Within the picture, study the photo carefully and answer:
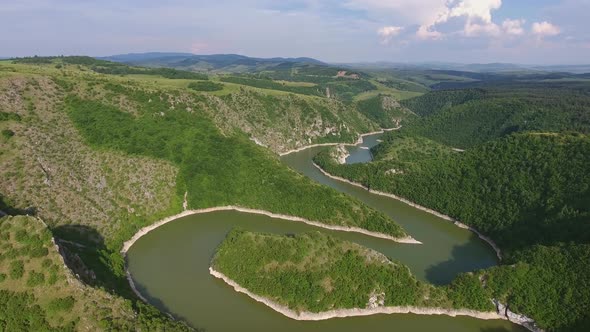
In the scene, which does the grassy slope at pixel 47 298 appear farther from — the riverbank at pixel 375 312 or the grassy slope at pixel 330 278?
the grassy slope at pixel 330 278

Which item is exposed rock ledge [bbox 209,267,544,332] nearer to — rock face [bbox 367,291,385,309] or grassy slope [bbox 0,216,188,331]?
rock face [bbox 367,291,385,309]

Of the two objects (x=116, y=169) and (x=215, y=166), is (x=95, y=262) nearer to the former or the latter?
(x=116, y=169)

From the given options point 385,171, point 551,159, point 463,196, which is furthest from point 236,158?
point 551,159

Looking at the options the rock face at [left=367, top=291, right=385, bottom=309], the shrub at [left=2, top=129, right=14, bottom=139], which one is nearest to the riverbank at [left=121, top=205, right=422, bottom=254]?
the rock face at [left=367, top=291, right=385, bottom=309]

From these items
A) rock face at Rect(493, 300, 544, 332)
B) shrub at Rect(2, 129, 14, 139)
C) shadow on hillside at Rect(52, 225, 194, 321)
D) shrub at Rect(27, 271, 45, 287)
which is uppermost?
shrub at Rect(2, 129, 14, 139)

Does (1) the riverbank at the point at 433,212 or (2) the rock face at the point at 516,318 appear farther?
(1) the riverbank at the point at 433,212

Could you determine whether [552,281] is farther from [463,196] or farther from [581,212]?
[463,196]

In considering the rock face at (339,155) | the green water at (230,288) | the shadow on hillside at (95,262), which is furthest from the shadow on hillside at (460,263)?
the rock face at (339,155)
